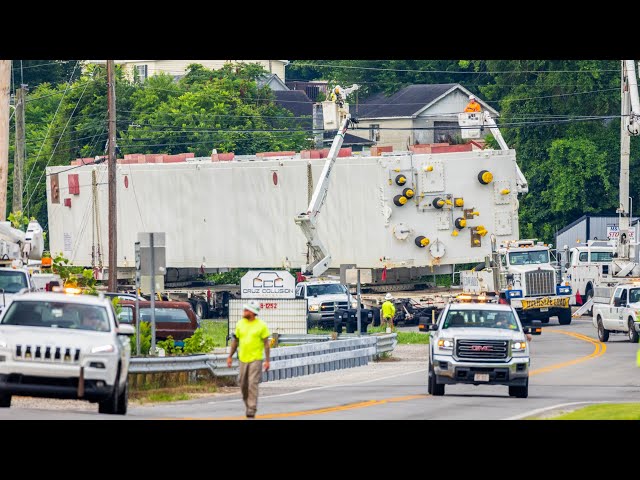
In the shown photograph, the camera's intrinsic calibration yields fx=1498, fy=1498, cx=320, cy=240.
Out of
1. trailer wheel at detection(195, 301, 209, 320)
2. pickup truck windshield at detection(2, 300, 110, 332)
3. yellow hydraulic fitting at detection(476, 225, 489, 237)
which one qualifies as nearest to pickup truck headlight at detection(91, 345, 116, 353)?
pickup truck windshield at detection(2, 300, 110, 332)

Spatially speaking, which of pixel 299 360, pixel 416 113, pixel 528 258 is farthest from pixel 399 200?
pixel 416 113

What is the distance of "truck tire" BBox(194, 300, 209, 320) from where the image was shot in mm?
55406

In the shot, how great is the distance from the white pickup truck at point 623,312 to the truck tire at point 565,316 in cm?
806

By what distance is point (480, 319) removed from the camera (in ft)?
89.9

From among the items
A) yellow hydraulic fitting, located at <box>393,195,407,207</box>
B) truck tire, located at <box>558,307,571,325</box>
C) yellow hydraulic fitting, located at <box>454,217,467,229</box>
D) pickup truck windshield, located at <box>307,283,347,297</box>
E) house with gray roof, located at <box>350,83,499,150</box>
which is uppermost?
house with gray roof, located at <box>350,83,499,150</box>

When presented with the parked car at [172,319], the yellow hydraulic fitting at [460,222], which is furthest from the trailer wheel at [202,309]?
the parked car at [172,319]

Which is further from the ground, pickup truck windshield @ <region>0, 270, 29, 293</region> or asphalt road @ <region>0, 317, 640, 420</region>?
pickup truck windshield @ <region>0, 270, 29, 293</region>

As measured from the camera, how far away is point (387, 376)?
33.6 m

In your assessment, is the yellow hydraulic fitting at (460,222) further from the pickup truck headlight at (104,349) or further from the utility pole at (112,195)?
the pickup truck headlight at (104,349)

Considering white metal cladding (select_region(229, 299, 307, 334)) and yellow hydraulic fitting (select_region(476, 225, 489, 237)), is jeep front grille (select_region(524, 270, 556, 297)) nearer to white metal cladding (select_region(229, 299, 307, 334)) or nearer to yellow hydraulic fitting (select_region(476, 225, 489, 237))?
yellow hydraulic fitting (select_region(476, 225, 489, 237))

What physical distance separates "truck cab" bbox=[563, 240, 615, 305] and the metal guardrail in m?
19.8

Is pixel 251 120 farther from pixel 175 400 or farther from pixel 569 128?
pixel 175 400
